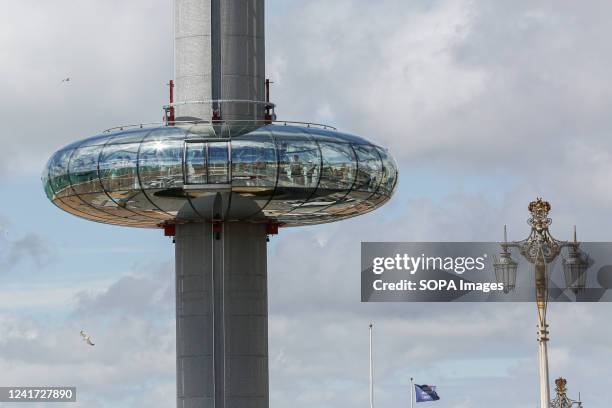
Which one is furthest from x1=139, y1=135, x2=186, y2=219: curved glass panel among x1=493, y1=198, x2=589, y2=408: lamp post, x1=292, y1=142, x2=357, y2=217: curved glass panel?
x1=493, y1=198, x2=589, y2=408: lamp post

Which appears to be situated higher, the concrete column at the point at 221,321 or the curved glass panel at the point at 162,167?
the curved glass panel at the point at 162,167

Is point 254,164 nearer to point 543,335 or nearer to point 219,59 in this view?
point 219,59

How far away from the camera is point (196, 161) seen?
87.5 m

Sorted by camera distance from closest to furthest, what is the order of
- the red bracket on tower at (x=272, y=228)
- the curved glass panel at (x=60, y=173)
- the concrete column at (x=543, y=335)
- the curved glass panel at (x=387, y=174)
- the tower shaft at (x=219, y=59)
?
the concrete column at (x=543, y=335) < the tower shaft at (x=219, y=59) < the curved glass panel at (x=60, y=173) < the curved glass panel at (x=387, y=174) < the red bracket on tower at (x=272, y=228)

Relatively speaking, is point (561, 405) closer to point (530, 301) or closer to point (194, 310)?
point (530, 301)

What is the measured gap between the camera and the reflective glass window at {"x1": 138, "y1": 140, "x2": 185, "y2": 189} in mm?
87625

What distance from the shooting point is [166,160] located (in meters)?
87.8

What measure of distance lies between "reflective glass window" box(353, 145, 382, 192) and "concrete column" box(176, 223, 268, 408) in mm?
5641

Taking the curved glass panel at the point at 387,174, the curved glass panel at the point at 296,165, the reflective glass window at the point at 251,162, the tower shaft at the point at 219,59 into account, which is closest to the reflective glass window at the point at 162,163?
the reflective glass window at the point at 251,162

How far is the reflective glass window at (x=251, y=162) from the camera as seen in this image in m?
87.6

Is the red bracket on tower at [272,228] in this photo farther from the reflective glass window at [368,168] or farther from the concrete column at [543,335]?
the concrete column at [543,335]

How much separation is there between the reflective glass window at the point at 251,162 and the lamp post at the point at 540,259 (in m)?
10.4

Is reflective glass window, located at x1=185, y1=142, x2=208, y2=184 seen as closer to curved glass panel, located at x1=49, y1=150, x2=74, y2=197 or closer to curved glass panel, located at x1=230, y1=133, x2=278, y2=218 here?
curved glass panel, located at x1=230, y1=133, x2=278, y2=218

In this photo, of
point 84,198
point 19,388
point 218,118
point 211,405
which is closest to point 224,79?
point 218,118
